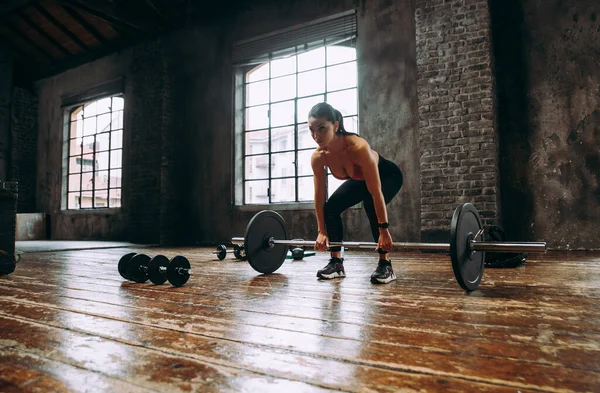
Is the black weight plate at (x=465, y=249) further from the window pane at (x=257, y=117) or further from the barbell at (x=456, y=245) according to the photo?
the window pane at (x=257, y=117)

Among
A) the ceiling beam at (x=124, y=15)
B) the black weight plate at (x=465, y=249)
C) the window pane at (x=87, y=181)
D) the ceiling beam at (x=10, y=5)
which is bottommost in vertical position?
the black weight plate at (x=465, y=249)

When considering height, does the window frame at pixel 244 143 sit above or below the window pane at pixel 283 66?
below

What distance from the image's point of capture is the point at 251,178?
6242 mm

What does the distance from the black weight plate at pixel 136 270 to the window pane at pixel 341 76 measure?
158 inches

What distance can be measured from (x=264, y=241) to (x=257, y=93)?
162 inches

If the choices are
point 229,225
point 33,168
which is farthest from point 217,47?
point 33,168

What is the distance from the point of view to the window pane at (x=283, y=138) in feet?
20.3

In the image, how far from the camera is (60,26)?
25.7 ft

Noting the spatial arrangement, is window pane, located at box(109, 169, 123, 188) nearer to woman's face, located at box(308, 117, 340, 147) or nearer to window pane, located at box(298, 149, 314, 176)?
window pane, located at box(298, 149, 314, 176)

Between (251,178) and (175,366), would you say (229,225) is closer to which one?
(251,178)

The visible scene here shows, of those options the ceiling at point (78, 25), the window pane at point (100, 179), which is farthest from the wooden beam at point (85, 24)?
the window pane at point (100, 179)

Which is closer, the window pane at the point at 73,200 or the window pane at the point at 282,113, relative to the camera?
the window pane at the point at 282,113

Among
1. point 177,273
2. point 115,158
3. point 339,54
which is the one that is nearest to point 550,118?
point 339,54

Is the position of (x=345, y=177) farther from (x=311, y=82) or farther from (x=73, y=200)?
(x=73, y=200)
